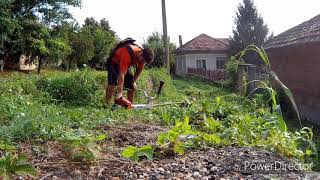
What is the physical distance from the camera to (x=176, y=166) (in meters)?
3.32

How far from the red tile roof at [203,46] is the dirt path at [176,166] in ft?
120

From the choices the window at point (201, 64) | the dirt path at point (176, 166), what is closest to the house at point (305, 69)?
the dirt path at point (176, 166)

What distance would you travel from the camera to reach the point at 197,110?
6.28m

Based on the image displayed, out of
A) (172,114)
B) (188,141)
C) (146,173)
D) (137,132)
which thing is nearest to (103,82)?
(172,114)

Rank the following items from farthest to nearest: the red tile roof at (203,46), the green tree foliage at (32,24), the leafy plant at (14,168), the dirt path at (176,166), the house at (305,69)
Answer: the red tile roof at (203,46) < the green tree foliage at (32,24) < the house at (305,69) < the dirt path at (176,166) < the leafy plant at (14,168)

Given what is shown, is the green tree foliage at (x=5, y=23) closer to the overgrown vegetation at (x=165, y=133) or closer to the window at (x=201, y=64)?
the overgrown vegetation at (x=165, y=133)

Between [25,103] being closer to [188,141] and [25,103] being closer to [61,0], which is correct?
[188,141]

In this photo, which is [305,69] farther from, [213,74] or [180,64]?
[180,64]

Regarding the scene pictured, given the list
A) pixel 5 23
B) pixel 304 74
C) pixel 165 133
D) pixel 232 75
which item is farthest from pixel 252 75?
pixel 5 23

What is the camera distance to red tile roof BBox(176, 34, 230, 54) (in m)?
40.4

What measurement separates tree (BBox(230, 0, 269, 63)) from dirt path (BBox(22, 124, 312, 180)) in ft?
112

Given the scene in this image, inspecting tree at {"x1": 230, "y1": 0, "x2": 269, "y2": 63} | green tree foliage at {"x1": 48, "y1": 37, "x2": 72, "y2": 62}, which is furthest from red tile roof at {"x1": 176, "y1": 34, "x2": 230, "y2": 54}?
green tree foliage at {"x1": 48, "y1": 37, "x2": 72, "y2": 62}

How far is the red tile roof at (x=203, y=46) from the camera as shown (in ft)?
132

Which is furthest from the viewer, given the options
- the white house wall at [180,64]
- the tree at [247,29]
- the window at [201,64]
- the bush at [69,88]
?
the white house wall at [180,64]
